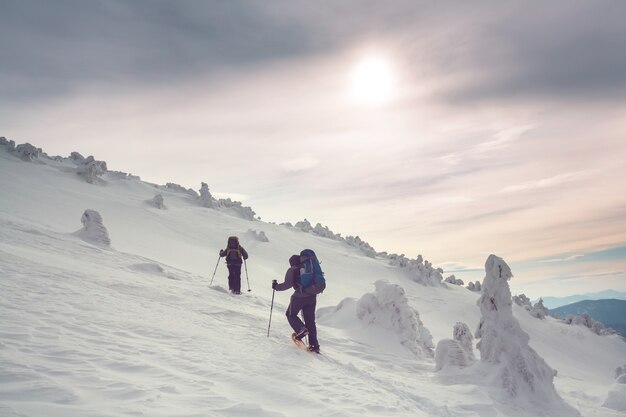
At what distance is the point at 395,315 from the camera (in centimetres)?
1535

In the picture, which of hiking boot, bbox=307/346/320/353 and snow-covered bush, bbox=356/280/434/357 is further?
snow-covered bush, bbox=356/280/434/357

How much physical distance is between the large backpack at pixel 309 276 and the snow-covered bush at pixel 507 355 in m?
5.05

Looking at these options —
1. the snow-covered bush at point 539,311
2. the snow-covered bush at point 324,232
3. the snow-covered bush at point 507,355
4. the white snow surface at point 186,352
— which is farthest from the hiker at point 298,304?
the snow-covered bush at point 324,232

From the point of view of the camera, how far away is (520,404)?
31.2 feet

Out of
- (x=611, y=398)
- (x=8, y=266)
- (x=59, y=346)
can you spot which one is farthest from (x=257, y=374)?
(x=611, y=398)

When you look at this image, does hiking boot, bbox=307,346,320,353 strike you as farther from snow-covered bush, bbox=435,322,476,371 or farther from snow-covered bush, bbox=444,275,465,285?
snow-covered bush, bbox=444,275,465,285

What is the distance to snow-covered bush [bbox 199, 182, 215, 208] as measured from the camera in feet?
150

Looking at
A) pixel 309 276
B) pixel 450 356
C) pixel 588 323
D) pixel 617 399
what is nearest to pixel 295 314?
pixel 309 276

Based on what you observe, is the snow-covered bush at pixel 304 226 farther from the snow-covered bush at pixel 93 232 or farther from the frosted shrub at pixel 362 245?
the snow-covered bush at pixel 93 232

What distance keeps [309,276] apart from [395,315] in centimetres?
729

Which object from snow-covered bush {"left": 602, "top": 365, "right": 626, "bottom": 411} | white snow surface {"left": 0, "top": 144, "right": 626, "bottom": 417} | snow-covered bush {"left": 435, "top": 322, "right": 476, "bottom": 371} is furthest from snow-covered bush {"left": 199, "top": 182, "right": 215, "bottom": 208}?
snow-covered bush {"left": 602, "top": 365, "right": 626, "bottom": 411}

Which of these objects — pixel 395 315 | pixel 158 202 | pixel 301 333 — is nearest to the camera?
pixel 301 333

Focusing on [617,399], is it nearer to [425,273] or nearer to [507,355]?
[507,355]

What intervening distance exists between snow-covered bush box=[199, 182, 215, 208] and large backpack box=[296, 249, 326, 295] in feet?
125
